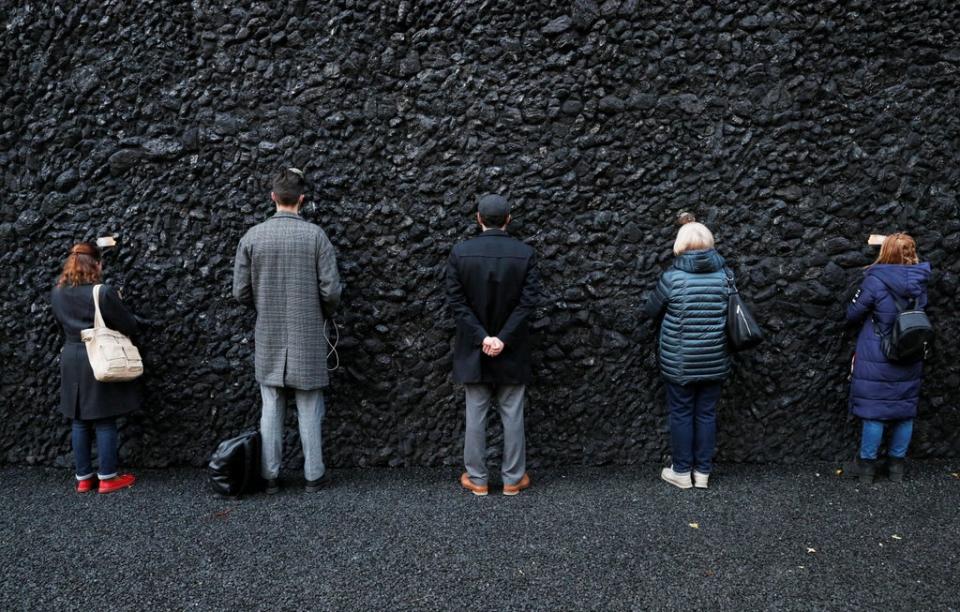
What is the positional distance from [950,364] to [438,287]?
12.6ft

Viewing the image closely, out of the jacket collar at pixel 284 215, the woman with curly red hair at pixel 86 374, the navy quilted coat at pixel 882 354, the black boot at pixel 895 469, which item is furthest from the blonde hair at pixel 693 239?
the woman with curly red hair at pixel 86 374

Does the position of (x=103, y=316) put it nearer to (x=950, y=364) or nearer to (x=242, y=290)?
(x=242, y=290)

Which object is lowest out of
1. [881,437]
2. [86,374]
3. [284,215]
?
[881,437]

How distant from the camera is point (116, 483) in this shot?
13.8ft

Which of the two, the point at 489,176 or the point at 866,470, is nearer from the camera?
the point at 866,470

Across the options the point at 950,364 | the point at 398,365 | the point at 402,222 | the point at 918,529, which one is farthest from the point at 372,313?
the point at 950,364

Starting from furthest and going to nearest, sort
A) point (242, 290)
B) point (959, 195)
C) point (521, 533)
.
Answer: point (959, 195) → point (242, 290) → point (521, 533)

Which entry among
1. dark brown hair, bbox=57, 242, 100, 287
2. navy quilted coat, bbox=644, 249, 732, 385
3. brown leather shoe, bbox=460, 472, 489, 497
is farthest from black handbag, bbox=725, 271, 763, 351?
dark brown hair, bbox=57, 242, 100, 287

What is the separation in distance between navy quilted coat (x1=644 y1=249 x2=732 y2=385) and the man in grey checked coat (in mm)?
2245

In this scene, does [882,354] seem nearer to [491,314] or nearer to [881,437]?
[881,437]

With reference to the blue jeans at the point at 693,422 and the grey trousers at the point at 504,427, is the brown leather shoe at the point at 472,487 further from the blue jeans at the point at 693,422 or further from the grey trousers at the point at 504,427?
the blue jeans at the point at 693,422

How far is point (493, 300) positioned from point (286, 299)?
133 cm

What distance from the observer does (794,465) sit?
453 cm

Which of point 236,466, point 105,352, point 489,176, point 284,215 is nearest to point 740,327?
point 489,176
